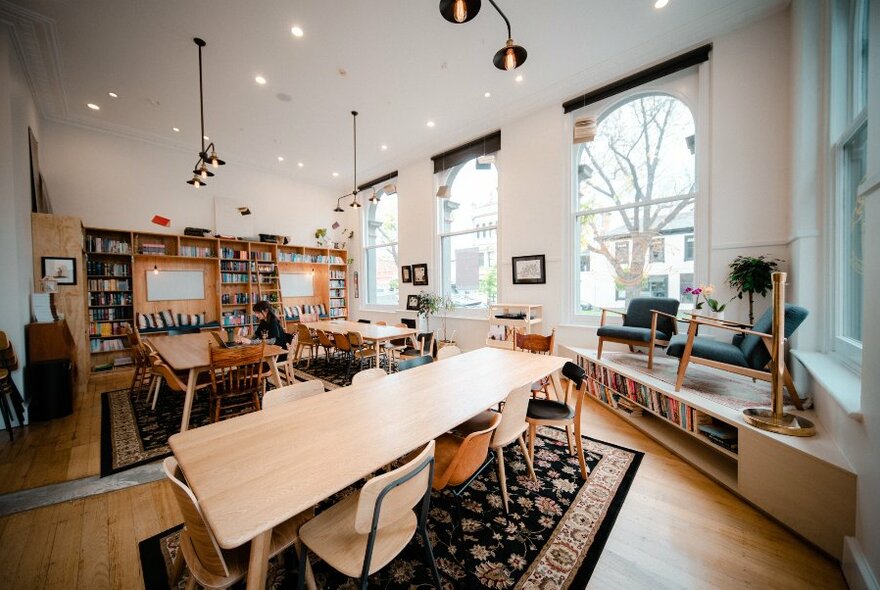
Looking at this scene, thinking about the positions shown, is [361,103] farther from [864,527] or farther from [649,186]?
[864,527]

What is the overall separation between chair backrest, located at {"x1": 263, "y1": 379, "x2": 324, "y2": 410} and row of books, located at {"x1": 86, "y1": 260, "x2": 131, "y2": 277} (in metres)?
5.96

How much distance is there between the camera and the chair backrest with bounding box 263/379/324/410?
5.90 feet

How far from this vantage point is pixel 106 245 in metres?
5.30

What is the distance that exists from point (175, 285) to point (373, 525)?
285 inches

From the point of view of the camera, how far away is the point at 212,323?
6.24 m

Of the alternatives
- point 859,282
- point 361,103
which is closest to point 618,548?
point 859,282

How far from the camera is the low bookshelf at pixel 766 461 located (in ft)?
5.07

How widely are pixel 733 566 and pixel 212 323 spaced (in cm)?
784

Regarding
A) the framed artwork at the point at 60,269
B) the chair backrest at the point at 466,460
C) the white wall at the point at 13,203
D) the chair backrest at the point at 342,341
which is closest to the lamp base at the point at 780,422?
the chair backrest at the point at 466,460

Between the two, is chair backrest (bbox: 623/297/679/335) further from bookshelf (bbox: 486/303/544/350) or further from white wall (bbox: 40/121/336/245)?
white wall (bbox: 40/121/336/245)

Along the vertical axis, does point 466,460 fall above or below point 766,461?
above

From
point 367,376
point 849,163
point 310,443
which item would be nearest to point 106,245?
point 367,376

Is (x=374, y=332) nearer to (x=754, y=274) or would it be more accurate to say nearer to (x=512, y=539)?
(x=512, y=539)

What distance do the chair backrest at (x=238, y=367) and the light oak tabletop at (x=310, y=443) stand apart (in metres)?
1.52
